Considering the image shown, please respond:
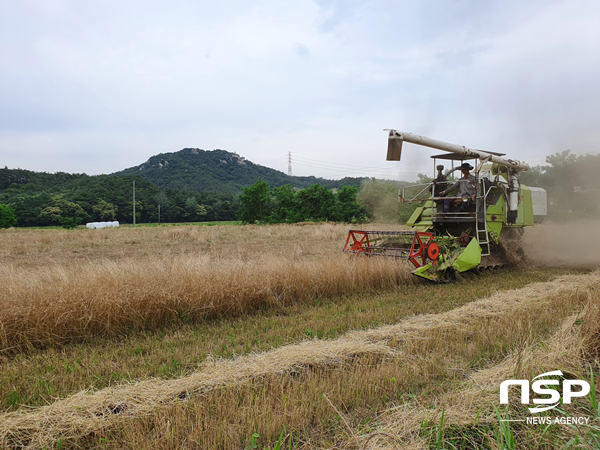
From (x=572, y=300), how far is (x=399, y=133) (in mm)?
4499

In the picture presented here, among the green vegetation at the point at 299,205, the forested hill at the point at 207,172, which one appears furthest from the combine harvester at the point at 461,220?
the forested hill at the point at 207,172

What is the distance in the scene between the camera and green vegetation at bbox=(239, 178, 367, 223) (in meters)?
52.1

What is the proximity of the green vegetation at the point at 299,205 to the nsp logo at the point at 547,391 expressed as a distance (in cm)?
4726

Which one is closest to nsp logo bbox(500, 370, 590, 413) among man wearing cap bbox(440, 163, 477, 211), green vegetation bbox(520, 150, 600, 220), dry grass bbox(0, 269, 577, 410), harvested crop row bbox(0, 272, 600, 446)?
harvested crop row bbox(0, 272, 600, 446)

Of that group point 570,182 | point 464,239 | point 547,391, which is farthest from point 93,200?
point 547,391

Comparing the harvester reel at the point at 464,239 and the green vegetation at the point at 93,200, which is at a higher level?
the green vegetation at the point at 93,200

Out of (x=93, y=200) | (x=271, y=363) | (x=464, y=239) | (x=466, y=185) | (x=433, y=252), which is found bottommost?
(x=271, y=363)

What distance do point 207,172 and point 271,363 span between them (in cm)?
13265

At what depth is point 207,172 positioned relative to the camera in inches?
5148

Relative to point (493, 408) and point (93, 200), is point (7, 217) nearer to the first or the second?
point (93, 200)

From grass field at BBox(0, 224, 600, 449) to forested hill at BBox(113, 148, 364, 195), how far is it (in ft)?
345

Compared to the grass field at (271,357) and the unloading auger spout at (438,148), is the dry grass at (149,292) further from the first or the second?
the unloading auger spout at (438,148)

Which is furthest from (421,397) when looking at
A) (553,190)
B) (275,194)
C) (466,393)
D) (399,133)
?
(275,194)

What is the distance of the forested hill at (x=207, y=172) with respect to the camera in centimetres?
11744
